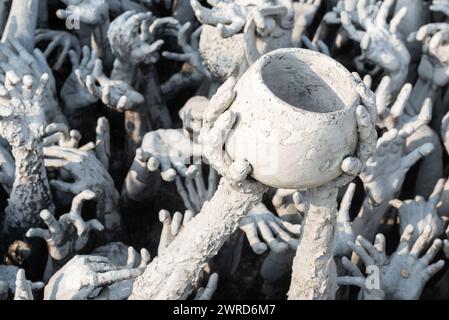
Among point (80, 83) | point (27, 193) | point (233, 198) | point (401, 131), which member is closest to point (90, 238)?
point (27, 193)

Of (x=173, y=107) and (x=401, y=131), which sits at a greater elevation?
(x=401, y=131)

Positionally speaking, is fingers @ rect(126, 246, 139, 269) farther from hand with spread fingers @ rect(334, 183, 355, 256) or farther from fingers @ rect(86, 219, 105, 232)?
hand with spread fingers @ rect(334, 183, 355, 256)

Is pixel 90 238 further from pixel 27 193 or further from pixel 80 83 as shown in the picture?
pixel 80 83

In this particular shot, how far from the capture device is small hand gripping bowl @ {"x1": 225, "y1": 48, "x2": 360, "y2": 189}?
1.18 metres

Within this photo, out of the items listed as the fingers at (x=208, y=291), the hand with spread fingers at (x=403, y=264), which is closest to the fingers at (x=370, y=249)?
the hand with spread fingers at (x=403, y=264)

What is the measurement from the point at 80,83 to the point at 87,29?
23cm

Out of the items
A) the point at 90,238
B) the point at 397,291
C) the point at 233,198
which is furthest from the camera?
the point at 90,238

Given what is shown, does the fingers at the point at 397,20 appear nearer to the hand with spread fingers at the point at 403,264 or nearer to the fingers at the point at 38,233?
the hand with spread fingers at the point at 403,264

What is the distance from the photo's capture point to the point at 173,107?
2432mm

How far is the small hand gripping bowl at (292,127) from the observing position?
1.18 meters

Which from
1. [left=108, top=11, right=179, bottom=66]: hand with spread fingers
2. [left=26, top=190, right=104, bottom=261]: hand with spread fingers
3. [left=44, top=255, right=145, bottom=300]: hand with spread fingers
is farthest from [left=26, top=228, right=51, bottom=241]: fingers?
[left=108, top=11, right=179, bottom=66]: hand with spread fingers

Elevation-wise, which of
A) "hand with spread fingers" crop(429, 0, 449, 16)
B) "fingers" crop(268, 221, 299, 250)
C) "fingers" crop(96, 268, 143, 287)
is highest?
"hand with spread fingers" crop(429, 0, 449, 16)

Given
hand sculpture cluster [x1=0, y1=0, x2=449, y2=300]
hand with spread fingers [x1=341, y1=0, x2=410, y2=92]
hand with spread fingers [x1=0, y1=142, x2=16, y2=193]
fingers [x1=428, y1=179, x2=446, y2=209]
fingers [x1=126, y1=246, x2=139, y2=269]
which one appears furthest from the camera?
hand with spread fingers [x1=341, y1=0, x2=410, y2=92]

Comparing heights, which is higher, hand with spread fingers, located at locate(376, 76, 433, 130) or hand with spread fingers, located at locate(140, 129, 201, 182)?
hand with spread fingers, located at locate(376, 76, 433, 130)
